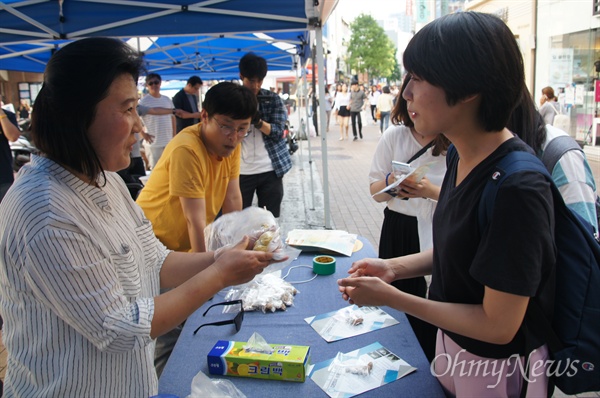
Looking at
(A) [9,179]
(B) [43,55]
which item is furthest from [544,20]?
(A) [9,179]

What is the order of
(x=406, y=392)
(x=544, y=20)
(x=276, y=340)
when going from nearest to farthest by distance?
1. (x=406, y=392)
2. (x=276, y=340)
3. (x=544, y=20)

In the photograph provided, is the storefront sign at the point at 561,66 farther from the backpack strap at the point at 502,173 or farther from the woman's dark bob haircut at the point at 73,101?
the woman's dark bob haircut at the point at 73,101

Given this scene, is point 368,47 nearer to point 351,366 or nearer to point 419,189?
point 419,189

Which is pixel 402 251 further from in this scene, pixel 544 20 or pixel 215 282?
pixel 544 20

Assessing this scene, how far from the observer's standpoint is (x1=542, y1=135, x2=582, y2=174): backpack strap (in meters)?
1.81

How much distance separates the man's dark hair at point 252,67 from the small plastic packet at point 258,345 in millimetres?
3208

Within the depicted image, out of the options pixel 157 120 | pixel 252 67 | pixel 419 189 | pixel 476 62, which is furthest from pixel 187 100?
pixel 476 62

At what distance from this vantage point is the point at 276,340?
175cm

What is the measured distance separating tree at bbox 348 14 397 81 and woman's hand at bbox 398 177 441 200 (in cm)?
4977

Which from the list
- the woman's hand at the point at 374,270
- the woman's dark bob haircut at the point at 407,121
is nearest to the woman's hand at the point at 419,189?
the woman's dark bob haircut at the point at 407,121

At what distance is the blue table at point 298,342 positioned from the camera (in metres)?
1.44

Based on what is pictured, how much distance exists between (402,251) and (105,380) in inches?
78.0

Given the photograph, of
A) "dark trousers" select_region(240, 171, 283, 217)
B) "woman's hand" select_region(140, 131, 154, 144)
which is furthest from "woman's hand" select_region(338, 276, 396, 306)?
"woman's hand" select_region(140, 131, 154, 144)

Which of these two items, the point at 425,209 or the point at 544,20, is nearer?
the point at 425,209
